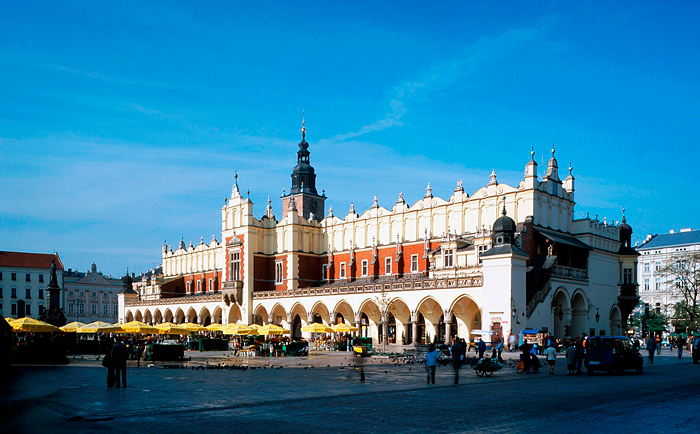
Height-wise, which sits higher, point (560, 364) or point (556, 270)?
point (556, 270)

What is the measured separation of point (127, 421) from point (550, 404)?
32.9 feet

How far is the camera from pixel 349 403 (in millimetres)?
17062

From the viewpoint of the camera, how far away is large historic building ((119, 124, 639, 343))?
48188 millimetres

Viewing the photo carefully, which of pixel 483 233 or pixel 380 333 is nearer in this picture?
pixel 483 233

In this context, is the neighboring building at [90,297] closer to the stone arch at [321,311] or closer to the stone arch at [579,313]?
the stone arch at [321,311]

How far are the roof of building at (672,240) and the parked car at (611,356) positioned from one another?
3054 inches

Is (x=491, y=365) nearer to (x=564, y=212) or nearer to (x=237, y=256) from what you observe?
(x=564, y=212)

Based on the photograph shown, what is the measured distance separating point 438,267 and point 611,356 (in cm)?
2922

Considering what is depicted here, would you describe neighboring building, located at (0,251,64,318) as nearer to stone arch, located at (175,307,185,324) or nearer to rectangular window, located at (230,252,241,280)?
stone arch, located at (175,307,185,324)

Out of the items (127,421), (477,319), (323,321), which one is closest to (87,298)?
(323,321)

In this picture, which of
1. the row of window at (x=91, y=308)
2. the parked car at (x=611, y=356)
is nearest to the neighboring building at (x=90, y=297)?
the row of window at (x=91, y=308)

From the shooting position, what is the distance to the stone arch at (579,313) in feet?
174

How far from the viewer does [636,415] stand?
1460cm

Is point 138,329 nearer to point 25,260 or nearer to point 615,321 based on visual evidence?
point 615,321
